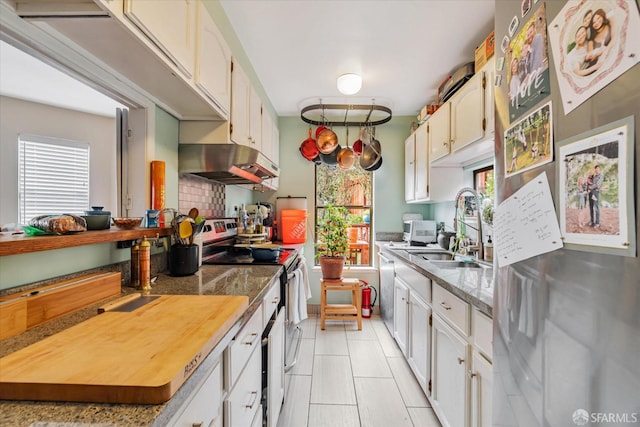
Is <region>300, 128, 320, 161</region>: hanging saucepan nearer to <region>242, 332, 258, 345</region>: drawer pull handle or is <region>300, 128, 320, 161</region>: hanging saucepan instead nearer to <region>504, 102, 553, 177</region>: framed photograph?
<region>242, 332, 258, 345</region>: drawer pull handle

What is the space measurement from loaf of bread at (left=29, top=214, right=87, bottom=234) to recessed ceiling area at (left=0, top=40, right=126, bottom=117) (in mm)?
507

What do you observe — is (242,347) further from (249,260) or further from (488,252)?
(488,252)

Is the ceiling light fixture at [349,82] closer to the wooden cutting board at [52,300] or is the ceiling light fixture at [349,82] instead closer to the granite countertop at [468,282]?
the granite countertop at [468,282]

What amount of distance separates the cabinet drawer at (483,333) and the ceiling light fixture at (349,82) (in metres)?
2.15

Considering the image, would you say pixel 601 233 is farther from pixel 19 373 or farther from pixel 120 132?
pixel 120 132

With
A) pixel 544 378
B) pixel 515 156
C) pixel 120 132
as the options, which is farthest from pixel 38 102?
pixel 544 378

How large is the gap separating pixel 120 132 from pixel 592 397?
1923 millimetres

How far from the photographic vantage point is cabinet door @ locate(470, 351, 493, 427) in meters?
1.10

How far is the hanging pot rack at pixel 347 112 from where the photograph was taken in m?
3.19

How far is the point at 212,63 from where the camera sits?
1.46 metres

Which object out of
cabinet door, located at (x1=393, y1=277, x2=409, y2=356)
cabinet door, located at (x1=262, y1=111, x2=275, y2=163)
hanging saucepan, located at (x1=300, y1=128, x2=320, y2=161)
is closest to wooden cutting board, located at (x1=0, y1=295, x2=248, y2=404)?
cabinet door, located at (x1=393, y1=277, x2=409, y2=356)

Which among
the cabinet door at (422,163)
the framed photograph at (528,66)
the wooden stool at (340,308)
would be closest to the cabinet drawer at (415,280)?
the wooden stool at (340,308)

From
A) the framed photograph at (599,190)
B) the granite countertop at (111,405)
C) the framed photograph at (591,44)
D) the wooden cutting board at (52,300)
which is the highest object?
the framed photograph at (591,44)

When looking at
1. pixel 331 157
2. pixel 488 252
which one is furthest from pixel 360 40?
pixel 488 252
